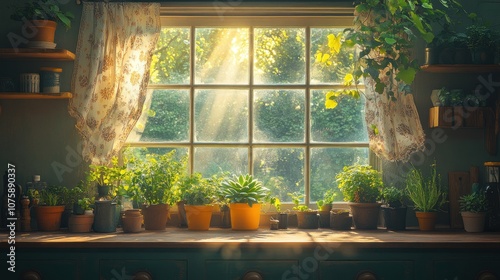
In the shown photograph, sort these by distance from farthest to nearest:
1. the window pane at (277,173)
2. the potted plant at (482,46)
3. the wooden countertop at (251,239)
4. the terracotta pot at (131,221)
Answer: the window pane at (277,173), the potted plant at (482,46), the terracotta pot at (131,221), the wooden countertop at (251,239)

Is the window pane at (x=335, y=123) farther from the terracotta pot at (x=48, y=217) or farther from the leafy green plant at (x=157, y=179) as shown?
the terracotta pot at (x=48, y=217)

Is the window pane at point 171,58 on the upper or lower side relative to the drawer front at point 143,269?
upper

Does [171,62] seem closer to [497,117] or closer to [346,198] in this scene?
[346,198]

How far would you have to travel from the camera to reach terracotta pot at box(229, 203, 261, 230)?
443 centimetres

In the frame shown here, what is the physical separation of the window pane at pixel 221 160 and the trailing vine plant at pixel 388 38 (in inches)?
27.4

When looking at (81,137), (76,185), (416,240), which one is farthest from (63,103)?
(416,240)

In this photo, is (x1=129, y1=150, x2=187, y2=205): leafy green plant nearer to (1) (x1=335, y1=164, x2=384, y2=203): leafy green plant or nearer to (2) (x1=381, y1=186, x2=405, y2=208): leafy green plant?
(1) (x1=335, y1=164, x2=384, y2=203): leafy green plant

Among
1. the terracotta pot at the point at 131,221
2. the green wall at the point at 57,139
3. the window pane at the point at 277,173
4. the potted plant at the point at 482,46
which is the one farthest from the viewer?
the window pane at the point at 277,173

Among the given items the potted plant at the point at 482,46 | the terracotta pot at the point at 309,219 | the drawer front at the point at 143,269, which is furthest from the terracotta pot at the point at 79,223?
the potted plant at the point at 482,46

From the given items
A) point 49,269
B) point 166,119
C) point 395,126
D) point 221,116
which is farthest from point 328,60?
point 49,269

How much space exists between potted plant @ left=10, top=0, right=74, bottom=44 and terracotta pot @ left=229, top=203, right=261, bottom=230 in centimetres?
158

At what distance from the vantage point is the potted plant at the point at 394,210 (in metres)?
4.46

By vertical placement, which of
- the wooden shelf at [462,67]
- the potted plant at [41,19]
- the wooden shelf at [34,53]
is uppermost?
the potted plant at [41,19]

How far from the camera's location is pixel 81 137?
4.66 m
